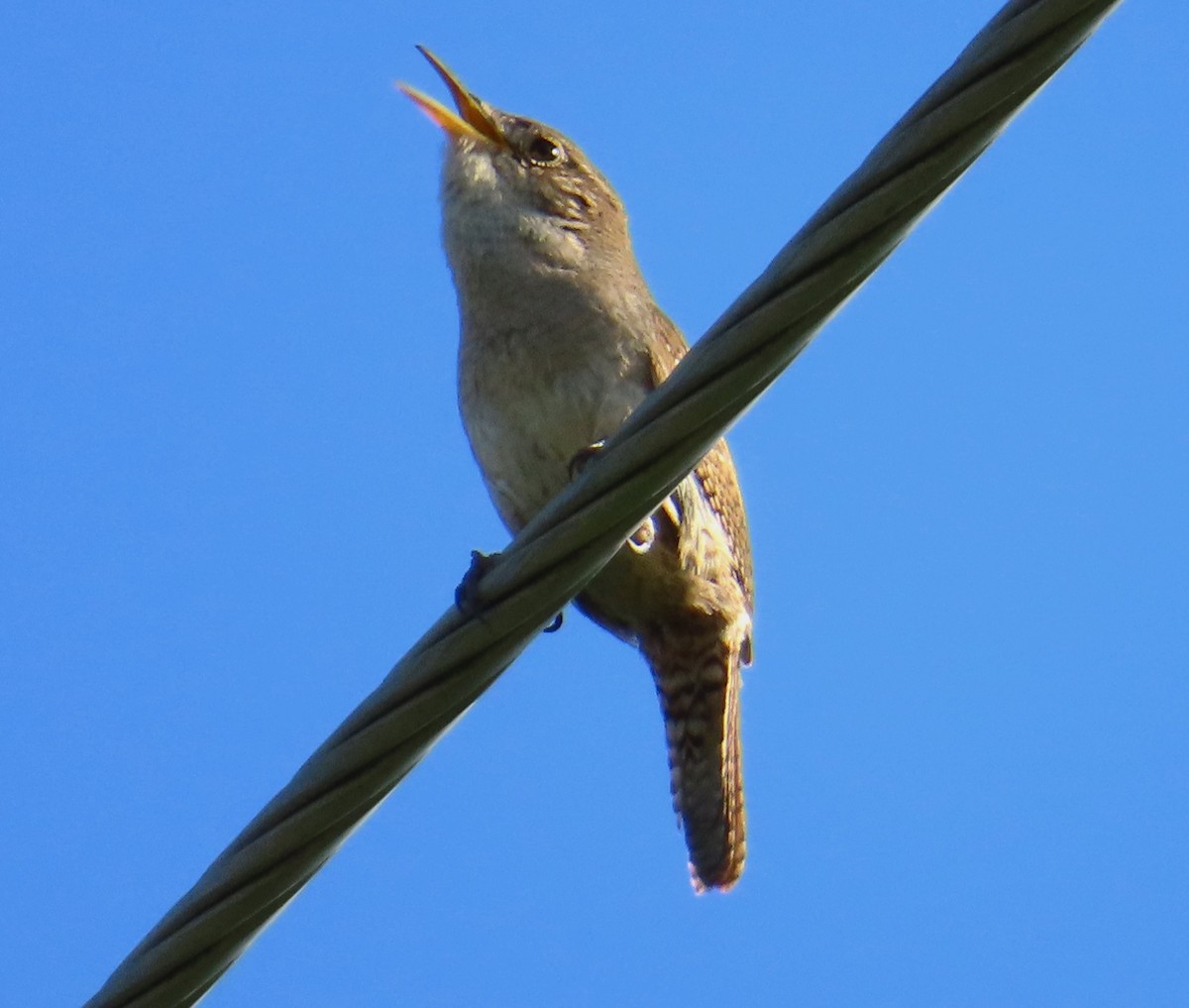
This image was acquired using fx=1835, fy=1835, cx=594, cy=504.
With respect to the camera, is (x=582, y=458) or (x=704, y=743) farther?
(x=704, y=743)

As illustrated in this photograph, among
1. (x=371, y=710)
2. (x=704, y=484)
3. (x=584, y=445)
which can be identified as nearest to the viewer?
(x=371, y=710)

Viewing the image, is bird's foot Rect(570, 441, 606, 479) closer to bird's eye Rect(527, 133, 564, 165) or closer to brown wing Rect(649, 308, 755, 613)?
brown wing Rect(649, 308, 755, 613)

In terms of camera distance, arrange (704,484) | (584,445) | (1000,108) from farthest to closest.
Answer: (704,484) < (584,445) < (1000,108)

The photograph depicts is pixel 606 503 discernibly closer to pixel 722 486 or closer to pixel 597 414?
pixel 597 414

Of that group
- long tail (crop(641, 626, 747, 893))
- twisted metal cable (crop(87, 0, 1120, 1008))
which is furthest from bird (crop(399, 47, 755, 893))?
twisted metal cable (crop(87, 0, 1120, 1008))

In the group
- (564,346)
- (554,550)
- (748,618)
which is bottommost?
(554,550)

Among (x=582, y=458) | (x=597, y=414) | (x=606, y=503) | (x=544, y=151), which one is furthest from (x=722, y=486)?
(x=606, y=503)

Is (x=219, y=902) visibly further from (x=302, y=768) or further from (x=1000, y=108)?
(x=1000, y=108)

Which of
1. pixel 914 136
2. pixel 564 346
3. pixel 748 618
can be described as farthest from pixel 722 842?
pixel 914 136
